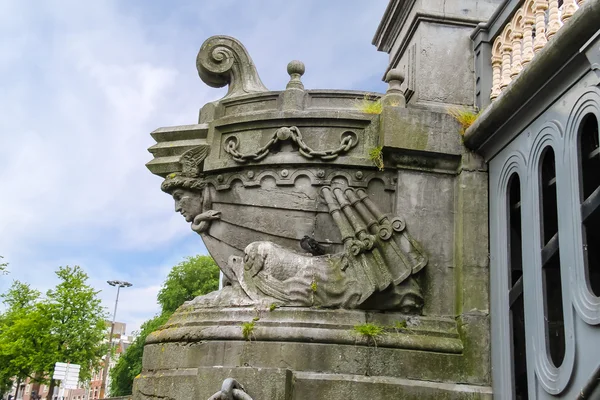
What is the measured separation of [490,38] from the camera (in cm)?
691

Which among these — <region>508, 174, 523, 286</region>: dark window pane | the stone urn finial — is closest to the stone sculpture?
the stone urn finial

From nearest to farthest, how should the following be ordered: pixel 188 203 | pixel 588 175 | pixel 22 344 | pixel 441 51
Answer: pixel 588 175 < pixel 441 51 < pixel 188 203 < pixel 22 344

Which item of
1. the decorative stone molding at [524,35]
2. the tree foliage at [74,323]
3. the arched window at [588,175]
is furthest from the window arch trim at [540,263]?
the tree foliage at [74,323]

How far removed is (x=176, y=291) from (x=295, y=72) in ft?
118

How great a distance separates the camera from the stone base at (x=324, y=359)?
5.57 m

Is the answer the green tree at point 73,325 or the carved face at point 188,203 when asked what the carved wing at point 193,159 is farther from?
the green tree at point 73,325

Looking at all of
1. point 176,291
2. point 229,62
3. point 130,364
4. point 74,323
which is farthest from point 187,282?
point 229,62

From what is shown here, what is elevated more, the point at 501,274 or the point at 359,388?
the point at 501,274

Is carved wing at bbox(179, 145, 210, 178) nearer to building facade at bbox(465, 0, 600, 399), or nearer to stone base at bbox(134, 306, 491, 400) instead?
stone base at bbox(134, 306, 491, 400)

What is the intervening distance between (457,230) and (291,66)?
8.90 ft

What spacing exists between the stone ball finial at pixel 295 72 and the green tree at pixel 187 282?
34.4m

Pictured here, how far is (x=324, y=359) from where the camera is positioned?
574cm

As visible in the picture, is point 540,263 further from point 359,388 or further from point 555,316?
point 359,388

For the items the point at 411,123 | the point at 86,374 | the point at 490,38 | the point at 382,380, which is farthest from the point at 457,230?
the point at 86,374
